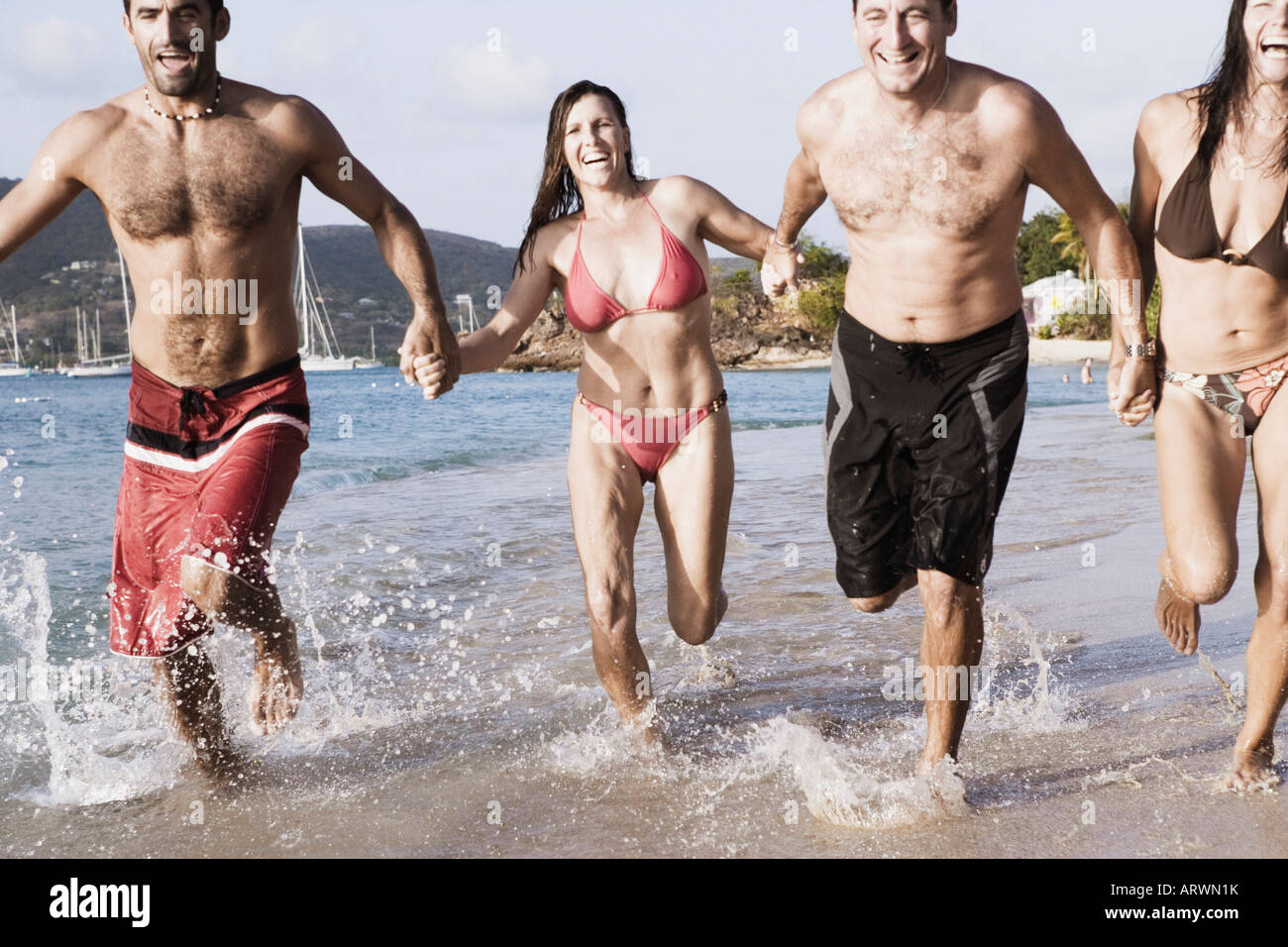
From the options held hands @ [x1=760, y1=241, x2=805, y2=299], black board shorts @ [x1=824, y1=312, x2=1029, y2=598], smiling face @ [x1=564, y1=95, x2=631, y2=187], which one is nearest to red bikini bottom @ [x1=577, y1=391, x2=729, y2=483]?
held hands @ [x1=760, y1=241, x2=805, y2=299]

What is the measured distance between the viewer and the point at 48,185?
408cm

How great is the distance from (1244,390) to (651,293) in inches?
79.1

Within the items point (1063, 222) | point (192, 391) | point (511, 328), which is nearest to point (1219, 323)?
point (511, 328)

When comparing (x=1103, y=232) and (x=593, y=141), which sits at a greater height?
(x=593, y=141)

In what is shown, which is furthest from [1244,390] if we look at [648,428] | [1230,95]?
[648,428]

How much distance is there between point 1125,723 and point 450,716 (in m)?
2.75

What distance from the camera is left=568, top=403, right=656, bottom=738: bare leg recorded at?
14.7 feet

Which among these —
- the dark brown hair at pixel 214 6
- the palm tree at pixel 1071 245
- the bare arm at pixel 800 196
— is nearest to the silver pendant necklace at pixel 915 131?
the bare arm at pixel 800 196

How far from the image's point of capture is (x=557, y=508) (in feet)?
39.1

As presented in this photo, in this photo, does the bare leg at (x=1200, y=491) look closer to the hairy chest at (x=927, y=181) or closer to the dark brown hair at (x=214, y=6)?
the hairy chest at (x=927, y=181)

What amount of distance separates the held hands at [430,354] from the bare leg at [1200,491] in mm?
2292

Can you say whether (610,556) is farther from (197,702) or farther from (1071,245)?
(1071,245)

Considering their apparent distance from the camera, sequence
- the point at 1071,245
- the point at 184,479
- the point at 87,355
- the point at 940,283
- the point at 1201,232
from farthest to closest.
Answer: the point at 87,355 → the point at 1071,245 → the point at 184,479 → the point at 940,283 → the point at 1201,232

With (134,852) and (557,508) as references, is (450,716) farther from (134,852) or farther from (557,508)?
(557,508)
